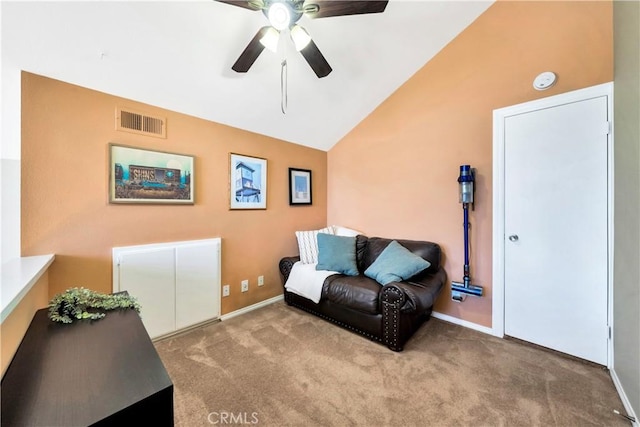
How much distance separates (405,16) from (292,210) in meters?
2.38

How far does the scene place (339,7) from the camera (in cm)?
142

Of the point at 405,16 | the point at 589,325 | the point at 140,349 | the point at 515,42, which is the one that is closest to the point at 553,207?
the point at 589,325

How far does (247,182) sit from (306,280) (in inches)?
51.4

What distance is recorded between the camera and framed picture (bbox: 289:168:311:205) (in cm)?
332

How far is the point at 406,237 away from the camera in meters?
2.94

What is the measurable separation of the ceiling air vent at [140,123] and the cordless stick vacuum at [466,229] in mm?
2838

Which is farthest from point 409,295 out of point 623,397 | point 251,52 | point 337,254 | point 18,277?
point 18,277

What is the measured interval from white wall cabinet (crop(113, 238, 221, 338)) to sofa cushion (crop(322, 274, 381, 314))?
1186mm

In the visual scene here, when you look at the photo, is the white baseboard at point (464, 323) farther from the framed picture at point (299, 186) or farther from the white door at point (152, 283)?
the white door at point (152, 283)

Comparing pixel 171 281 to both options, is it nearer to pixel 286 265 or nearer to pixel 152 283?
pixel 152 283

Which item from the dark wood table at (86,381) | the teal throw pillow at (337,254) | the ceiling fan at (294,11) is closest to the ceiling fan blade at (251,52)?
the ceiling fan at (294,11)

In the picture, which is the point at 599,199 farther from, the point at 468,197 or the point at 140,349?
the point at 140,349

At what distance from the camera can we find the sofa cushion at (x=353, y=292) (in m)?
2.16

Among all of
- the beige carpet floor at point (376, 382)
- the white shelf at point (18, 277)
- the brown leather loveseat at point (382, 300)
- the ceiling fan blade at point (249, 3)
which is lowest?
the beige carpet floor at point (376, 382)
